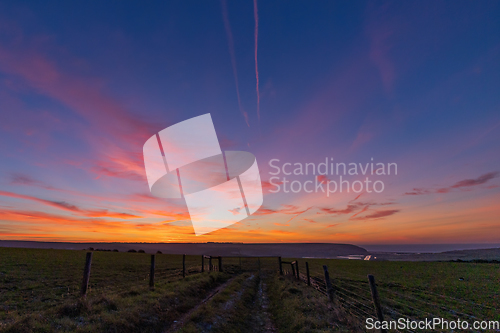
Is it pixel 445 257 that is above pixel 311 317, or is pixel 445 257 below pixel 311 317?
below

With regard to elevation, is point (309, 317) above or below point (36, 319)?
below

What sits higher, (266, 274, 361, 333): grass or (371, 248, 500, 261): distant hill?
(266, 274, 361, 333): grass

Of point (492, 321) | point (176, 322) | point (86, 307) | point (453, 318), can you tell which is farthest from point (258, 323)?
point (492, 321)

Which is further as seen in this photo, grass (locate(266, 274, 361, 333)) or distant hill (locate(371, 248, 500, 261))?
distant hill (locate(371, 248, 500, 261))

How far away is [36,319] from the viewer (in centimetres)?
683

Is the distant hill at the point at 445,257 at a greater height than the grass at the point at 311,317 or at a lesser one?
lesser

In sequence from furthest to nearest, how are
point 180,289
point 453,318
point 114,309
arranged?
point 180,289 → point 453,318 → point 114,309

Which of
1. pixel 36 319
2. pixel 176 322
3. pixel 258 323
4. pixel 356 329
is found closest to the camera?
pixel 36 319

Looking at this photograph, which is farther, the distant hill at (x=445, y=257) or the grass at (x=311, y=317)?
the distant hill at (x=445, y=257)

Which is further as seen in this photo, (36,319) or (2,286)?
(2,286)

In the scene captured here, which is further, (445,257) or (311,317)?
(445,257)

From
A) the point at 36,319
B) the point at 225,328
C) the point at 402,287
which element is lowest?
the point at 402,287

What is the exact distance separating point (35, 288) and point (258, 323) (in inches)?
641

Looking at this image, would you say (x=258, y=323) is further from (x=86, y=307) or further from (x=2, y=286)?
(x=2, y=286)
